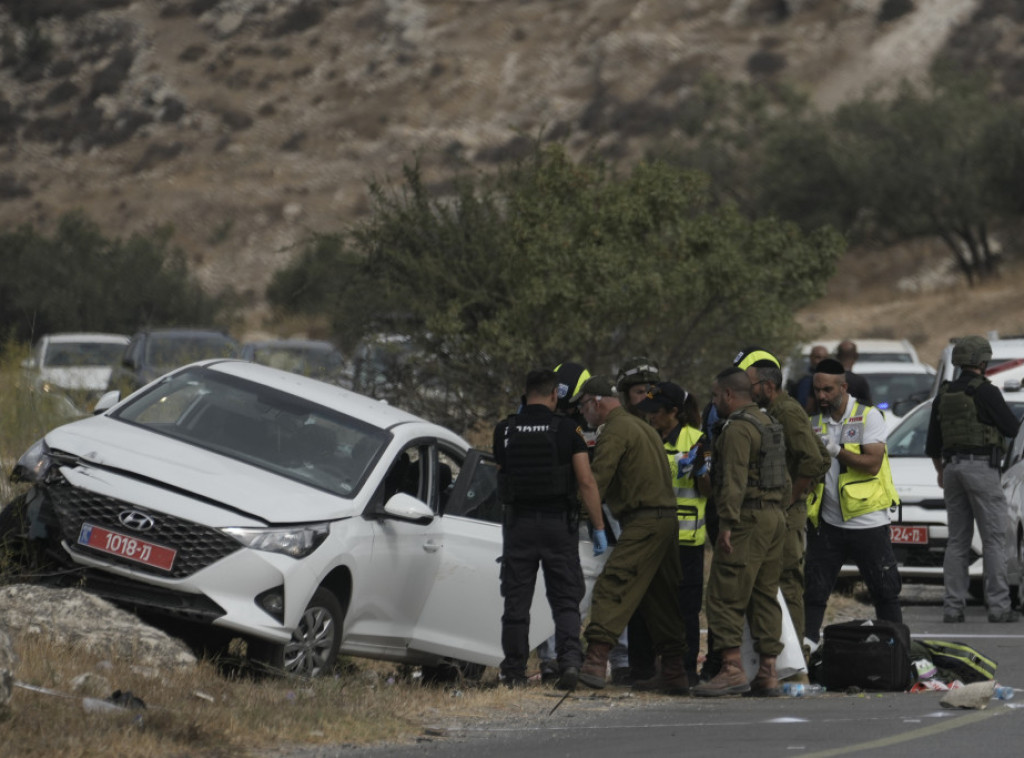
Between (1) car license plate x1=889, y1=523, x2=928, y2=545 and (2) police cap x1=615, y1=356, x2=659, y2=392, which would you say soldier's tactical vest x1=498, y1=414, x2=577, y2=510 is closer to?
(2) police cap x1=615, y1=356, x2=659, y2=392

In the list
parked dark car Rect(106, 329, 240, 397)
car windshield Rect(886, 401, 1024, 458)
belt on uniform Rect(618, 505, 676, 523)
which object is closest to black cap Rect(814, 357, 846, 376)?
belt on uniform Rect(618, 505, 676, 523)

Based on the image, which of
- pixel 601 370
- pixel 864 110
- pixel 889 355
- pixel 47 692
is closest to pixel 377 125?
pixel 864 110

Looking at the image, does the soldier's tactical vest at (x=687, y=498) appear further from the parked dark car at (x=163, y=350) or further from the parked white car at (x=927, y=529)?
the parked dark car at (x=163, y=350)

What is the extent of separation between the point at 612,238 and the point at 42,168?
62.5 meters

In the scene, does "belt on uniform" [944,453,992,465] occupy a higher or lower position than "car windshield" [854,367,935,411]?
lower

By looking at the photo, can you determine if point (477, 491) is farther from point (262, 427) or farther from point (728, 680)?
point (728, 680)

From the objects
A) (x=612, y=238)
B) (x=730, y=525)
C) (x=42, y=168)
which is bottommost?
(x=730, y=525)

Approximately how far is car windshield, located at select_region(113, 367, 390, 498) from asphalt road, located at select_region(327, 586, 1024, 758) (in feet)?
5.13

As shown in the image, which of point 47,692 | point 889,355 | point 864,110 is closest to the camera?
point 47,692

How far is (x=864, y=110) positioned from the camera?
201 ft

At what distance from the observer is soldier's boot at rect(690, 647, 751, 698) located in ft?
30.2

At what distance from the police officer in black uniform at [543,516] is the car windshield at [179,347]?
14704 millimetres

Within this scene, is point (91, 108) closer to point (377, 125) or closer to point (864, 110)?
point (377, 125)

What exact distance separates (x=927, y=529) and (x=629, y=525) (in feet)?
17.8
